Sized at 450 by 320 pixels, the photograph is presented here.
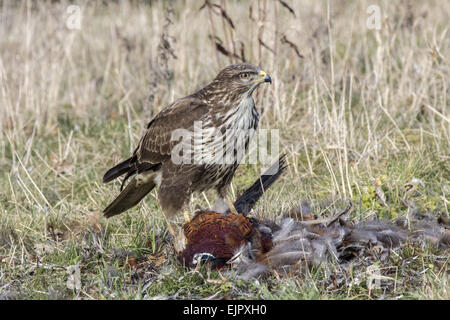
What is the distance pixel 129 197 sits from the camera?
189 inches

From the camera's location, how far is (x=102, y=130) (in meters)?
6.62

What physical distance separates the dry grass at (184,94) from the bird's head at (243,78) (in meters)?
0.80

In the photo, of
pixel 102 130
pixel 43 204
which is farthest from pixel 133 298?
pixel 102 130

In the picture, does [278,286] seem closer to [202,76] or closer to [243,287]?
[243,287]

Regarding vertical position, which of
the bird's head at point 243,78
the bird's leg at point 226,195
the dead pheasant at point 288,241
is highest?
the bird's head at point 243,78

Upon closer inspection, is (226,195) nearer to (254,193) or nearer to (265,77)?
(254,193)

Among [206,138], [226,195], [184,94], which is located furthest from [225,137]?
[184,94]

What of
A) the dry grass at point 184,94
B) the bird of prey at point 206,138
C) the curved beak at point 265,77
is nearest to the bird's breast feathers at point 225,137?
the bird of prey at point 206,138

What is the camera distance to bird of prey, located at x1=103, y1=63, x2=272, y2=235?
423cm

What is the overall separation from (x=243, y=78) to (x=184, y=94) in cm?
255

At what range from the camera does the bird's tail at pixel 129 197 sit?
4.71m

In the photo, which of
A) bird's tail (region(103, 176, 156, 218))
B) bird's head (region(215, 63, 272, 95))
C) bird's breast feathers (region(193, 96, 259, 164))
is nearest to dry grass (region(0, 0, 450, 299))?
bird's tail (region(103, 176, 156, 218))

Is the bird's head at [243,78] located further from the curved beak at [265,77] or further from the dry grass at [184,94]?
the dry grass at [184,94]

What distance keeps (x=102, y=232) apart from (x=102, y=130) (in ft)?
7.68
